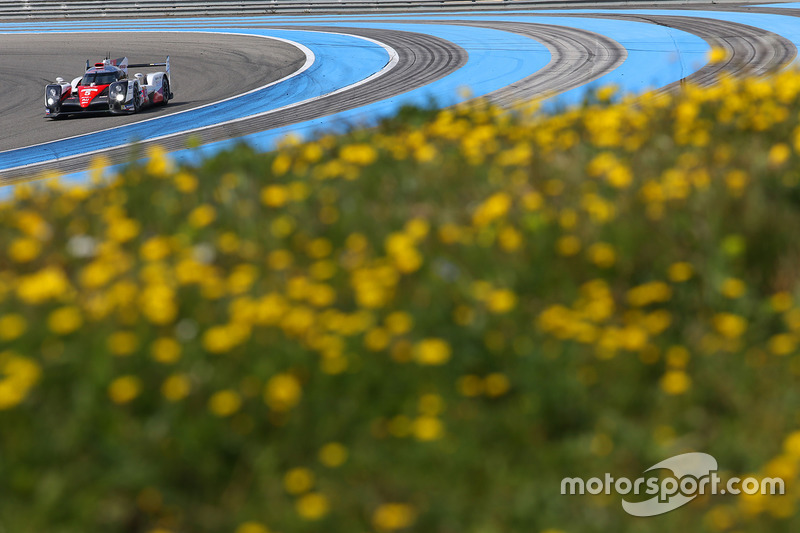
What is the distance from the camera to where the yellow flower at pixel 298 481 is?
2.57 m

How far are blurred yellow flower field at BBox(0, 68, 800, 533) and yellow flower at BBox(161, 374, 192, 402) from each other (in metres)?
0.01

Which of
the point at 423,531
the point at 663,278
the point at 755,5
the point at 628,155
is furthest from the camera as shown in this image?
the point at 755,5

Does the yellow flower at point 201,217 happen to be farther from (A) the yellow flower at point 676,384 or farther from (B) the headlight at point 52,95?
(B) the headlight at point 52,95

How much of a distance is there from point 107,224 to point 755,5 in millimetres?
26692

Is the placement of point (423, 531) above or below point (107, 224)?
below

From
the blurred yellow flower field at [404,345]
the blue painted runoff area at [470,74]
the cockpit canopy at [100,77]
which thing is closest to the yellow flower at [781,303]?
the blurred yellow flower field at [404,345]

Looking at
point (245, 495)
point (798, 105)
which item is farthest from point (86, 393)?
point (798, 105)

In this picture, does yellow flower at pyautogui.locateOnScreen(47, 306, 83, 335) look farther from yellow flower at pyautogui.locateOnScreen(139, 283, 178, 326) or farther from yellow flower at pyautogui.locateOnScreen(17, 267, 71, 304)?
yellow flower at pyautogui.locateOnScreen(139, 283, 178, 326)

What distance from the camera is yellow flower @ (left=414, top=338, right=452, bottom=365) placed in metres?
2.90

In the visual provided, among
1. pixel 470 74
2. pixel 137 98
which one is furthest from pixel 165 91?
pixel 470 74

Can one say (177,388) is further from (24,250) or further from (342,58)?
(342,58)

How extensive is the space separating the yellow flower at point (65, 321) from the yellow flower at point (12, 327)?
0.29 ft

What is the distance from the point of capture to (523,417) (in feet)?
9.43

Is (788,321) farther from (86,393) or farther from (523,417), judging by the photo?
(86,393)
